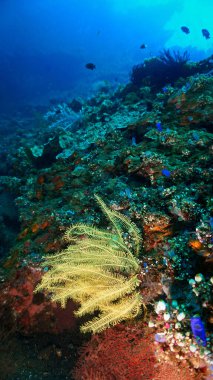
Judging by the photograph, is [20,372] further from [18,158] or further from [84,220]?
[18,158]

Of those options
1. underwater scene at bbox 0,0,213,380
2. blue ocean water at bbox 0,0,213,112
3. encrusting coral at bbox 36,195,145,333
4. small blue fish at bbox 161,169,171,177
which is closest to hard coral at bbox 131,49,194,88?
underwater scene at bbox 0,0,213,380

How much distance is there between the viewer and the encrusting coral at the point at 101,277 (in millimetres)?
3033

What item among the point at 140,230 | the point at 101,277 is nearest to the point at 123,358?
the point at 101,277

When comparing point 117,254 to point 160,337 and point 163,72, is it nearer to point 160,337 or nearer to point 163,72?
point 160,337

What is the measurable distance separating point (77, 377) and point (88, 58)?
56.7 metres

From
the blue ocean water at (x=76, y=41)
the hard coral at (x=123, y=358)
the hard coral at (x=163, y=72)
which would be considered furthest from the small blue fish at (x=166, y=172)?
the blue ocean water at (x=76, y=41)

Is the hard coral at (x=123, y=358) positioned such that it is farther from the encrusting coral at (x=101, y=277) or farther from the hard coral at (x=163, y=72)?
the hard coral at (x=163, y=72)

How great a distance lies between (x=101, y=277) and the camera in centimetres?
335

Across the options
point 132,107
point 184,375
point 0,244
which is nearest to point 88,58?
point 132,107

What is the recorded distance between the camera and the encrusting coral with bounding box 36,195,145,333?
3033 mm

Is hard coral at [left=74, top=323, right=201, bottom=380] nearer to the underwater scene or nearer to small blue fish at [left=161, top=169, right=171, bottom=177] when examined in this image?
the underwater scene

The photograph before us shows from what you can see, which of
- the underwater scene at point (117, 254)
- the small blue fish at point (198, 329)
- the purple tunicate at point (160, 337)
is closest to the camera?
the small blue fish at point (198, 329)

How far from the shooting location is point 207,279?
2.85 metres

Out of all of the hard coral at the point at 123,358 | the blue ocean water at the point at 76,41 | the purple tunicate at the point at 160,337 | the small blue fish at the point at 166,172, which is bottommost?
the hard coral at the point at 123,358
